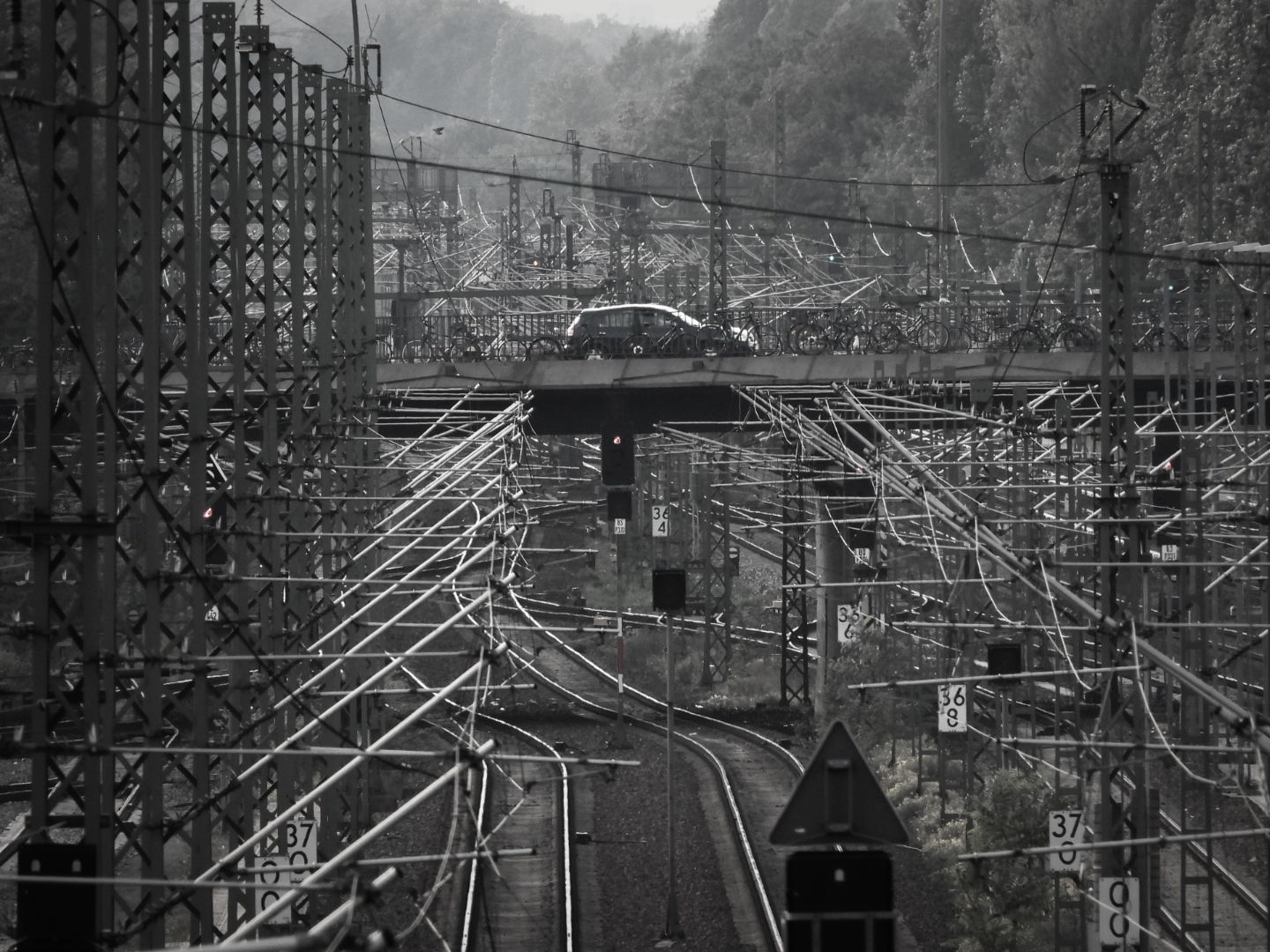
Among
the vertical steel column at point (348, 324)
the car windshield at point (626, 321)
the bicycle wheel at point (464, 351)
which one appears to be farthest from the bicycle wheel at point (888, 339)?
the vertical steel column at point (348, 324)

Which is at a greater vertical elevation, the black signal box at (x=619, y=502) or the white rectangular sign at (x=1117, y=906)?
the black signal box at (x=619, y=502)

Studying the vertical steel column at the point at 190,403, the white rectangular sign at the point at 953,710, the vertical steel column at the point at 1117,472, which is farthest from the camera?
the white rectangular sign at the point at 953,710

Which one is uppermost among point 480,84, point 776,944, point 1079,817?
point 480,84

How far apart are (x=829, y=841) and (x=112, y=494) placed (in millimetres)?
4040

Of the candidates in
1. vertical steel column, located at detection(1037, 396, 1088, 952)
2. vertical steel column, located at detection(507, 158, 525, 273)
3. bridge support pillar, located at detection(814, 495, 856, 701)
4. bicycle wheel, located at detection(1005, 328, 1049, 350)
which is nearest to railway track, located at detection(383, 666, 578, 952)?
vertical steel column, located at detection(1037, 396, 1088, 952)

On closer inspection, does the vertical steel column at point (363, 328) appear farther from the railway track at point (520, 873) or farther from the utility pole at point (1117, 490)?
the utility pole at point (1117, 490)

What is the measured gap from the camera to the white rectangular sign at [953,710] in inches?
640

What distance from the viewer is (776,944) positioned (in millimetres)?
14398

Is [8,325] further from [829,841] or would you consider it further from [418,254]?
[829,841]

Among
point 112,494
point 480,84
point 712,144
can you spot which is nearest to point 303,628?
point 112,494

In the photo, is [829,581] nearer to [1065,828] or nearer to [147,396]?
[1065,828]

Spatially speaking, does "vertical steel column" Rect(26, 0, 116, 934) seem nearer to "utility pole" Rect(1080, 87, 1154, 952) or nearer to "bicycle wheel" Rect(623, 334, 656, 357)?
"utility pole" Rect(1080, 87, 1154, 952)

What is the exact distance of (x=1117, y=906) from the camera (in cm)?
1090

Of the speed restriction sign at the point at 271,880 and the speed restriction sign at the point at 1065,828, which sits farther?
the speed restriction sign at the point at 1065,828
